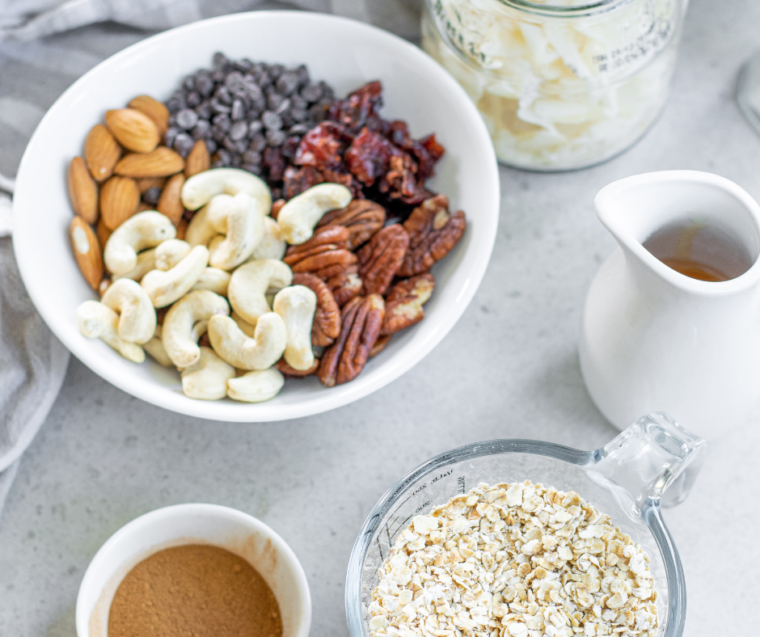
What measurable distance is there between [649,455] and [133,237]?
510 mm

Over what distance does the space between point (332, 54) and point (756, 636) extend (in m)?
0.72

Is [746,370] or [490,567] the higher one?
[746,370]

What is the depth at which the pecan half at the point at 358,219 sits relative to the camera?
737 millimetres

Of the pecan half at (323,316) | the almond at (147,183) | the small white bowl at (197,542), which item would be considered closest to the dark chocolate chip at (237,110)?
the almond at (147,183)

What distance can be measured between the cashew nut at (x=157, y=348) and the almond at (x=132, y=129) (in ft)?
0.63

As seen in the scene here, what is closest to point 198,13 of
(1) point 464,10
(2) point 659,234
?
(1) point 464,10

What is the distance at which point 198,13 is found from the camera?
33.9 inches

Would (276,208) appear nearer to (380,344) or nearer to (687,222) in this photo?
(380,344)

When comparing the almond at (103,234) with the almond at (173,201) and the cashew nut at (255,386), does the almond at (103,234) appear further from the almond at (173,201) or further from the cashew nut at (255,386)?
the cashew nut at (255,386)

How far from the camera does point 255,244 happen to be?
705 millimetres


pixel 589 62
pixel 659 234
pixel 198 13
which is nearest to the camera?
pixel 659 234

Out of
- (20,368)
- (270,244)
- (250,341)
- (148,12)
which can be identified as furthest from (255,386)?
(148,12)

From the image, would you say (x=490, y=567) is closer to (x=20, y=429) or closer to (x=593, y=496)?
(x=593, y=496)

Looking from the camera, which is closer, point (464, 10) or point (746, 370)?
point (746, 370)
